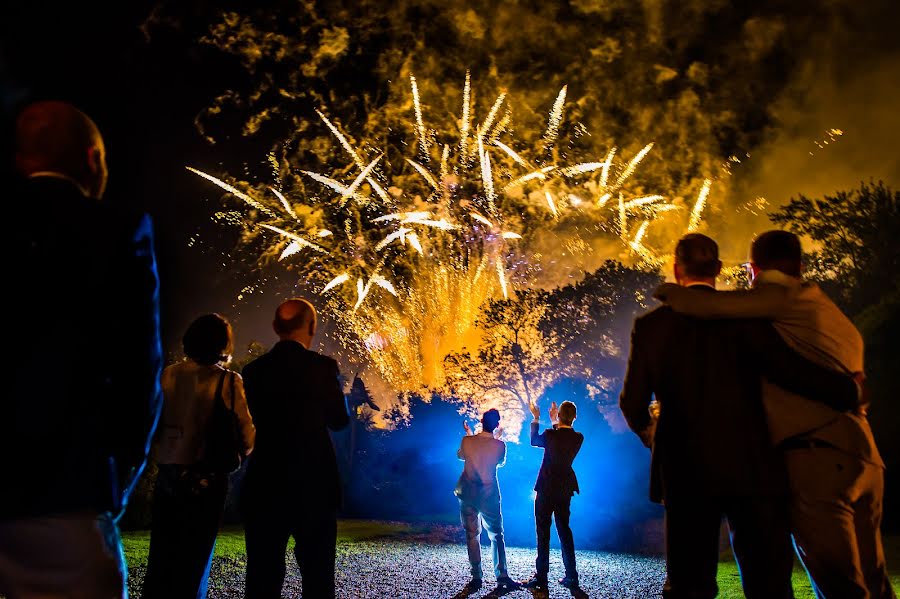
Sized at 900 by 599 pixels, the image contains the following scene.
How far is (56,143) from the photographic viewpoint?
6.82 feet

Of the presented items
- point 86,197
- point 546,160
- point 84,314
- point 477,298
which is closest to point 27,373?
point 84,314

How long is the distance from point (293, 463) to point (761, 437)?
266 centimetres

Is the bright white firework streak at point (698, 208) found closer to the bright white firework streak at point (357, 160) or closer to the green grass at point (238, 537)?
the bright white firework streak at point (357, 160)

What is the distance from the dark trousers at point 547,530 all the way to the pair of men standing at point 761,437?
4738 millimetres

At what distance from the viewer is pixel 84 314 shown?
6.14 ft

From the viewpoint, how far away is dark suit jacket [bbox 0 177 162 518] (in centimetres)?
178

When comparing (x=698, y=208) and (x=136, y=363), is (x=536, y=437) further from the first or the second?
(x=698, y=208)

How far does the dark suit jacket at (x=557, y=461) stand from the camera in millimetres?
8156

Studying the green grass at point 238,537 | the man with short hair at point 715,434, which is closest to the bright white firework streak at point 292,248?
the green grass at point 238,537

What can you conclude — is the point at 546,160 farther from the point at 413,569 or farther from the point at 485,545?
the point at 413,569

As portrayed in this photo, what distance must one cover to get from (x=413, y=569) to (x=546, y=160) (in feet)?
48.0

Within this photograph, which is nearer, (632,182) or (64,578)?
(64,578)

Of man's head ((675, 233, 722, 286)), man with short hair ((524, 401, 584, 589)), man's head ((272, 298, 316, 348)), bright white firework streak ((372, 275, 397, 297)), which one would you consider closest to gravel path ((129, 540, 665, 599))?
man with short hair ((524, 401, 584, 589))

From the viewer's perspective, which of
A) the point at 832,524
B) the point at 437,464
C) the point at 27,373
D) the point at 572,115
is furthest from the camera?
the point at 437,464
